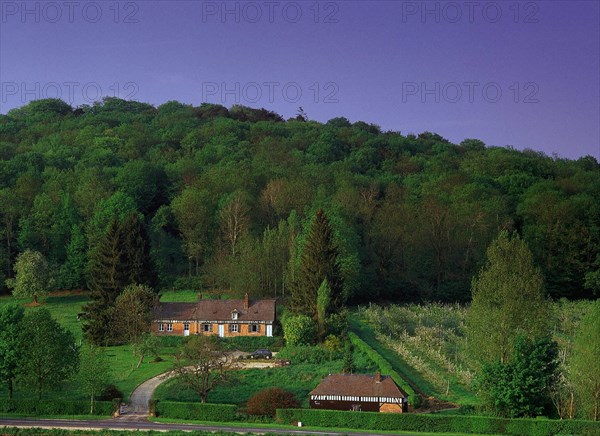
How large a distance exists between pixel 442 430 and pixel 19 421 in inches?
966

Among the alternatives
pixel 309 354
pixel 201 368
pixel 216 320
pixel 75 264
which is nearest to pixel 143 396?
pixel 201 368

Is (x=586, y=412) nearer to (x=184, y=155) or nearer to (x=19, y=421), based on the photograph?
(x=19, y=421)

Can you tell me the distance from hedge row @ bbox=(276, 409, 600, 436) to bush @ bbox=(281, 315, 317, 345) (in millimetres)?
17333

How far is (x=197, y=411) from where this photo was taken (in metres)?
45.7

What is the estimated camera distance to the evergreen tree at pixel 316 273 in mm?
66625

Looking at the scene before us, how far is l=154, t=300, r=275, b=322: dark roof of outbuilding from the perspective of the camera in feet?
222

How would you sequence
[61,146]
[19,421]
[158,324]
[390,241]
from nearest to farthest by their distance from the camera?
[19,421] < [158,324] < [390,241] < [61,146]

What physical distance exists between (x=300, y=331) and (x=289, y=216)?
84.3 feet

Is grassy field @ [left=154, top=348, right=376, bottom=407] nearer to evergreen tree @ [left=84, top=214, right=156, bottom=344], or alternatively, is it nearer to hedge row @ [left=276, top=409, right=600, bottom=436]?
hedge row @ [left=276, top=409, right=600, bottom=436]

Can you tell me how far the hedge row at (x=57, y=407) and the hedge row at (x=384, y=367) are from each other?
18075 millimetres

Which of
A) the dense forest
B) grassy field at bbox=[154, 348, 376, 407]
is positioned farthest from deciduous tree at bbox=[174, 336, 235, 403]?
the dense forest

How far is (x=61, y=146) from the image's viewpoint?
116 meters

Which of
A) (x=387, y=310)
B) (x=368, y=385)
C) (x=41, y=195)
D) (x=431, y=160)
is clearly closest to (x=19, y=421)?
(x=368, y=385)

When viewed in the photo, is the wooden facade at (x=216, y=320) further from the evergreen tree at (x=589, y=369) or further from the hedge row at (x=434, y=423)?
the evergreen tree at (x=589, y=369)
